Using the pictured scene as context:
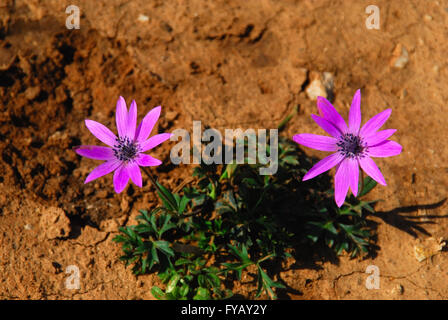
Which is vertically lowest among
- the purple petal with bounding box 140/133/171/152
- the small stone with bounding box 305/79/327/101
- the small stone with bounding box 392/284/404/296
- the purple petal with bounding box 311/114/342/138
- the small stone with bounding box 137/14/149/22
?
the small stone with bounding box 392/284/404/296

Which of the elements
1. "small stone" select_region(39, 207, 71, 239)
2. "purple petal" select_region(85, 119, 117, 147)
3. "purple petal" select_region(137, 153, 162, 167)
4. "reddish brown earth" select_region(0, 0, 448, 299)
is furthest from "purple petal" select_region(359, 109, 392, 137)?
"small stone" select_region(39, 207, 71, 239)

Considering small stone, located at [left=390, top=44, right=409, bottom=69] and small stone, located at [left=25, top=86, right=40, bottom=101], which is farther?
small stone, located at [left=390, top=44, right=409, bottom=69]

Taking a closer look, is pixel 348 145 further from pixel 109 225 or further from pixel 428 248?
pixel 109 225

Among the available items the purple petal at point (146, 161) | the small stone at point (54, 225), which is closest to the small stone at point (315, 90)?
the purple petal at point (146, 161)

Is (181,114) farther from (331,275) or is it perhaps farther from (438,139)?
(438,139)

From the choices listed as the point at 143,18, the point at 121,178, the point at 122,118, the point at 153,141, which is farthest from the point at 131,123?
the point at 143,18

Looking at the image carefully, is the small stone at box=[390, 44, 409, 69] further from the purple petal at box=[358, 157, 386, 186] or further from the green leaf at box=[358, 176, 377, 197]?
the purple petal at box=[358, 157, 386, 186]

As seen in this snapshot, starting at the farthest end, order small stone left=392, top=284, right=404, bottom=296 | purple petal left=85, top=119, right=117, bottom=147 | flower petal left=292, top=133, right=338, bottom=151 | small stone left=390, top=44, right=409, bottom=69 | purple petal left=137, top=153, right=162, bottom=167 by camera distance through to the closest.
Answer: small stone left=390, top=44, right=409, bottom=69
small stone left=392, top=284, right=404, bottom=296
purple petal left=85, top=119, right=117, bottom=147
flower petal left=292, top=133, right=338, bottom=151
purple petal left=137, top=153, right=162, bottom=167
